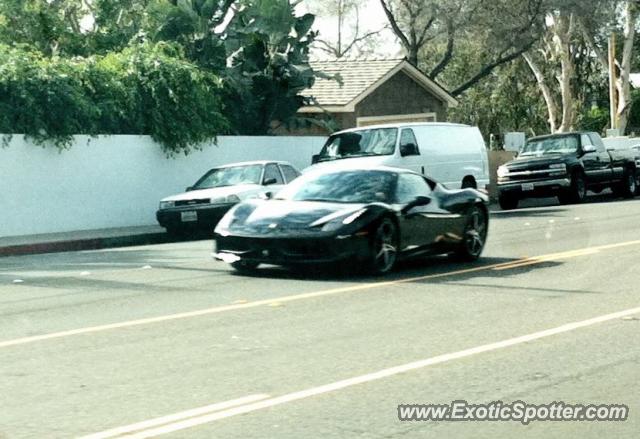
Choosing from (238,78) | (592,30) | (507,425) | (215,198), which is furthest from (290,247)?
→ (592,30)

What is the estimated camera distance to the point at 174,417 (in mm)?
7824

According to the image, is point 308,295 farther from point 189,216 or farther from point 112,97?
point 112,97

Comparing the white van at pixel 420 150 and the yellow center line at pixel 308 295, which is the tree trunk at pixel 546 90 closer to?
the white van at pixel 420 150

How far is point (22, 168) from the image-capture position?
89.1 feet

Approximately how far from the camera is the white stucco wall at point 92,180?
27.0 metres

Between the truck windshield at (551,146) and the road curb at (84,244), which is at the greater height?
the truck windshield at (551,146)

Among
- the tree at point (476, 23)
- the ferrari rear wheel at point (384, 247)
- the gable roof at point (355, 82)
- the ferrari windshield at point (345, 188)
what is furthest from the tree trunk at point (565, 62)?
the ferrari rear wheel at point (384, 247)

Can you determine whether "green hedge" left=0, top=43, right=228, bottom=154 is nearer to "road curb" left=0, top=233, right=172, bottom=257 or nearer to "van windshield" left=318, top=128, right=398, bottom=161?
"road curb" left=0, top=233, right=172, bottom=257

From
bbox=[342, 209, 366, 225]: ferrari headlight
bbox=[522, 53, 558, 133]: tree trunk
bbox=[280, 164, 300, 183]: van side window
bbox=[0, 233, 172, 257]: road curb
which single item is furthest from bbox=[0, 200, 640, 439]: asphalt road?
bbox=[522, 53, 558, 133]: tree trunk

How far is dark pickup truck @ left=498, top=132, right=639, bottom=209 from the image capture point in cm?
3509

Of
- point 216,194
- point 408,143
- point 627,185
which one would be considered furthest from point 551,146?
point 216,194

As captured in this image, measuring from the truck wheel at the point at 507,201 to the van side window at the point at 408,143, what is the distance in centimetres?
754

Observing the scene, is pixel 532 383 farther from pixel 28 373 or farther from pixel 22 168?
pixel 22 168

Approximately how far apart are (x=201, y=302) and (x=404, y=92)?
31825 millimetres
